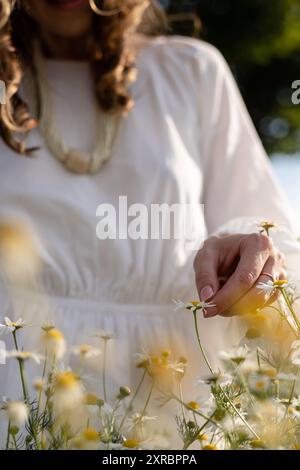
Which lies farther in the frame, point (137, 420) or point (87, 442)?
point (137, 420)

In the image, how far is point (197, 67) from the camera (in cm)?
144

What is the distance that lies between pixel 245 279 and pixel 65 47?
81 centimetres

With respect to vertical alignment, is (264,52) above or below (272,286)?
above

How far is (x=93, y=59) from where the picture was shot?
138 centimetres

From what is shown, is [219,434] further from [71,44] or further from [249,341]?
[71,44]

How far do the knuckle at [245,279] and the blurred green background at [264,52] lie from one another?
16.8 feet

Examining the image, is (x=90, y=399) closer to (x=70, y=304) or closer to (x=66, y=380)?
(x=66, y=380)

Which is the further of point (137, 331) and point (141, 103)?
point (141, 103)

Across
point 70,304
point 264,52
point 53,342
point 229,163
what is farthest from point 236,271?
point 264,52

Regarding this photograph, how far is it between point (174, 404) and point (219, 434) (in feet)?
1.05

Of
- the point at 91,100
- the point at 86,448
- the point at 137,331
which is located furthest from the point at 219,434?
the point at 91,100

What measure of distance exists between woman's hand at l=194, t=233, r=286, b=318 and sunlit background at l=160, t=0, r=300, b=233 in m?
5.05

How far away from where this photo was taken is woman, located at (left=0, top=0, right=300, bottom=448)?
1.16 meters
